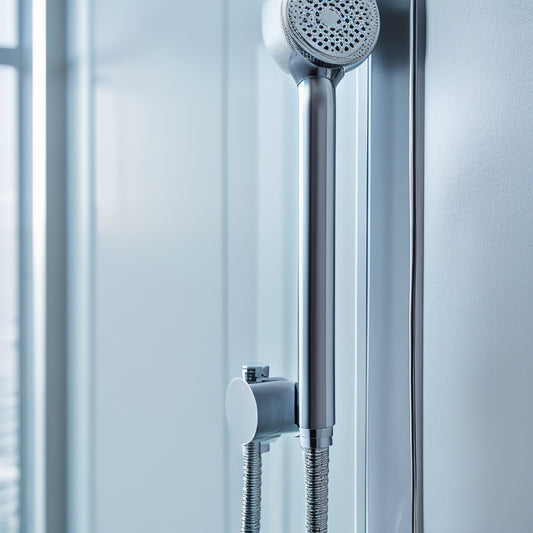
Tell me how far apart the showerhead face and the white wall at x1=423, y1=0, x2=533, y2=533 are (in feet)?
0.18

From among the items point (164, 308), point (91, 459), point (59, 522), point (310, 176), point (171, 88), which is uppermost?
point (171, 88)

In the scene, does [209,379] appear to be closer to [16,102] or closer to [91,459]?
[91,459]

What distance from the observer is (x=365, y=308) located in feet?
2.01

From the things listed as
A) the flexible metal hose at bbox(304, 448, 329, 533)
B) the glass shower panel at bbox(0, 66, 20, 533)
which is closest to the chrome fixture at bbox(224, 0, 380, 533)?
the flexible metal hose at bbox(304, 448, 329, 533)

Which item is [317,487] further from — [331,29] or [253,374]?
[331,29]

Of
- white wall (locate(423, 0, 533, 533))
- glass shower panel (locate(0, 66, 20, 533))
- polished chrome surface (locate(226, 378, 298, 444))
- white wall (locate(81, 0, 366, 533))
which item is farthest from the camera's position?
glass shower panel (locate(0, 66, 20, 533))

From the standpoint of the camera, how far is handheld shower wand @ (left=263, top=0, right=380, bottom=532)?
530 mm

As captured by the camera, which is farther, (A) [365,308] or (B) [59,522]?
(B) [59,522]

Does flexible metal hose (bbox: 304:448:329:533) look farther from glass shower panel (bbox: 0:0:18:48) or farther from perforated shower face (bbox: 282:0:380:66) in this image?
glass shower panel (bbox: 0:0:18:48)

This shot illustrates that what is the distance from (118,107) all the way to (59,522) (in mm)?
787

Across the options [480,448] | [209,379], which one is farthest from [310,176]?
[209,379]

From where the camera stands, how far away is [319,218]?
0.54 m

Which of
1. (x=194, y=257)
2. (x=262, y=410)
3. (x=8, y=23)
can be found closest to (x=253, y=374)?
(x=262, y=410)

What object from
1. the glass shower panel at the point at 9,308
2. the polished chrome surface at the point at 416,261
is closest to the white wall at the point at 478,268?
the polished chrome surface at the point at 416,261
